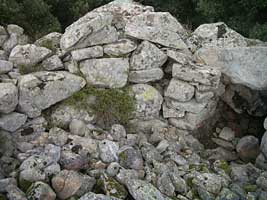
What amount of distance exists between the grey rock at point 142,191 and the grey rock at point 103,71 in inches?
93.9

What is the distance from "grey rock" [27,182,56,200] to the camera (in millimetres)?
6184

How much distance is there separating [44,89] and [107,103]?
1.31m

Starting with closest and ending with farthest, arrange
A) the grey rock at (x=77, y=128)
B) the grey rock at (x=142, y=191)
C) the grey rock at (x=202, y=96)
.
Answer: the grey rock at (x=142, y=191) < the grey rock at (x=77, y=128) < the grey rock at (x=202, y=96)

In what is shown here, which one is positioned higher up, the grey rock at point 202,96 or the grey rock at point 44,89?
the grey rock at point 44,89

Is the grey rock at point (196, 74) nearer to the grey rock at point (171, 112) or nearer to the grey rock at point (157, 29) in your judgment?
the grey rock at point (157, 29)

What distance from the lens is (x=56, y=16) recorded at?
10.7 metres

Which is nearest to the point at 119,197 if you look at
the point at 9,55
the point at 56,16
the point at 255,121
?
the point at 9,55

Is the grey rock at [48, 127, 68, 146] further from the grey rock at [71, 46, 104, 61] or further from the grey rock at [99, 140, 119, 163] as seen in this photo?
the grey rock at [71, 46, 104, 61]

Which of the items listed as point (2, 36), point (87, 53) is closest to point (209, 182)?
point (87, 53)

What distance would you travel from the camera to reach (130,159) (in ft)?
24.3

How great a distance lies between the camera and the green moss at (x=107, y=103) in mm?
8094

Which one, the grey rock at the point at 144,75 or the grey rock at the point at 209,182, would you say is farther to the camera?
the grey rock at the point at 144,75

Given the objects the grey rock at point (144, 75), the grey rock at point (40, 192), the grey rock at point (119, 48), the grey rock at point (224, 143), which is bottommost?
the grey rock at point (224, 143)

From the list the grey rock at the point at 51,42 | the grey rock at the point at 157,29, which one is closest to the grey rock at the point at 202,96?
the grey rock at the point at 157,29
